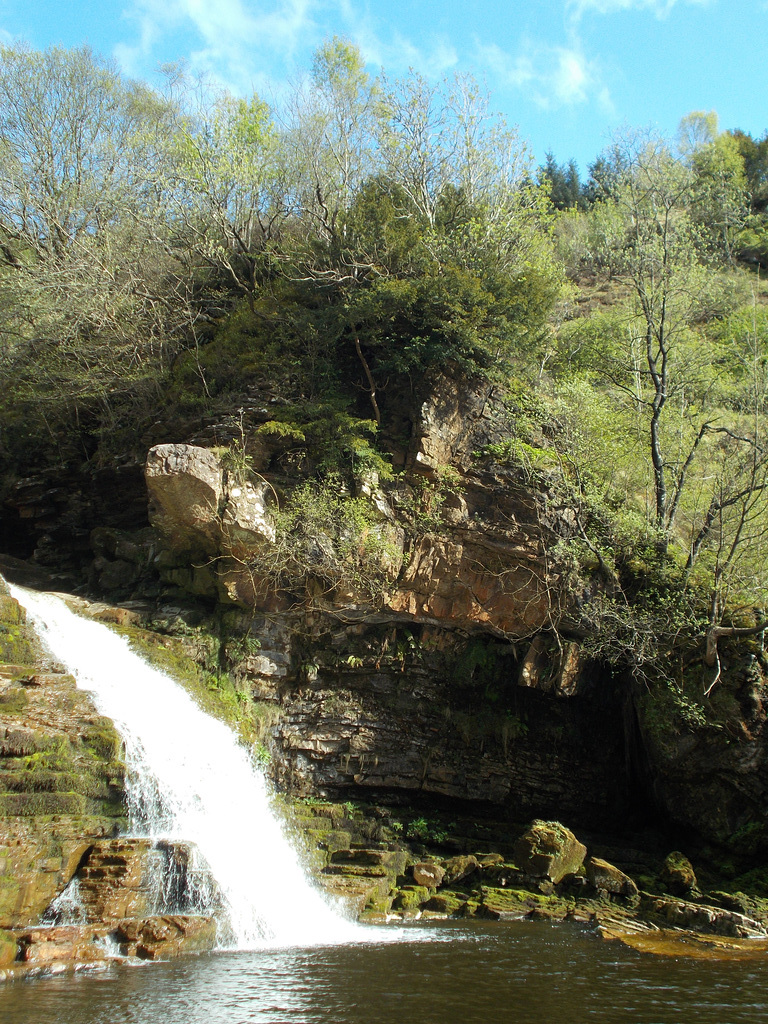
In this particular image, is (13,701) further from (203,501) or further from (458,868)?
(458,868)

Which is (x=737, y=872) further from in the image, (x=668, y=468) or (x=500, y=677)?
(x=668, y=468)

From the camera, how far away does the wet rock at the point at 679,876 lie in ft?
44.2

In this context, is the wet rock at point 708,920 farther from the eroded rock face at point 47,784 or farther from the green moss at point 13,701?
the green moss at point 13,701

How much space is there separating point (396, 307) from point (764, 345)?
13.8 metres

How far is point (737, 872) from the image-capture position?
46.6ft

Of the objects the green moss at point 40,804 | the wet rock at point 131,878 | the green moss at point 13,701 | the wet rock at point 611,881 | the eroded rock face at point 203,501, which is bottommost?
the wet rock at point 611,881

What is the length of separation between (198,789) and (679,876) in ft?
30.6

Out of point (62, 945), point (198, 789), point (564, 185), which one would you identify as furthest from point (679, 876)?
point (564, 185)

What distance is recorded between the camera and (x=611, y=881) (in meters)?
13.4

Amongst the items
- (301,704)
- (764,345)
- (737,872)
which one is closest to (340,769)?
(301,704)

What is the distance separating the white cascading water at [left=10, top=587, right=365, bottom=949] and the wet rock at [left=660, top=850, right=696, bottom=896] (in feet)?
21.9

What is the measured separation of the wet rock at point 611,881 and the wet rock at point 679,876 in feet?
2.70

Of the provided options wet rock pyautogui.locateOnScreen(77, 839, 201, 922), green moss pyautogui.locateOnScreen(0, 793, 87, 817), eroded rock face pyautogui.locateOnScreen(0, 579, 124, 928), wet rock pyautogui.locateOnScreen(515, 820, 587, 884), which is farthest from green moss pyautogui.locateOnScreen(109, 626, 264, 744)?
wet rock pyautogui.locateOnScreen(515, 820, 587, 884)

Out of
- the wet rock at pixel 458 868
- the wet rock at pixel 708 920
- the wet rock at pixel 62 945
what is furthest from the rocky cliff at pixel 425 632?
the wet rock at pixel 62 945
